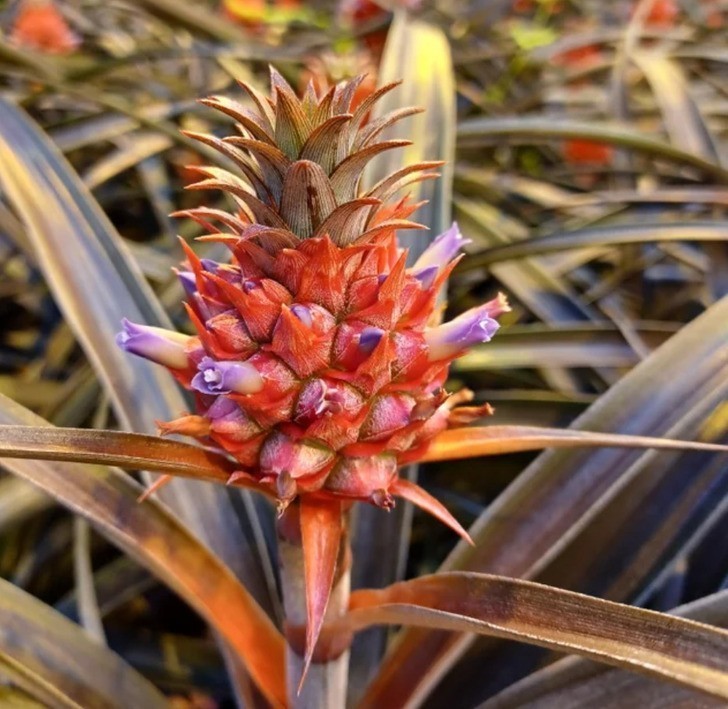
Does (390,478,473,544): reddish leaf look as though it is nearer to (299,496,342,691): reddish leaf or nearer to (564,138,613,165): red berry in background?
(299,496,342,691): reddish leaf

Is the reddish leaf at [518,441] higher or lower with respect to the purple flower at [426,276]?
lower

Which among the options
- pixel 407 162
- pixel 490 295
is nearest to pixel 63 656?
→ pixel 407 162

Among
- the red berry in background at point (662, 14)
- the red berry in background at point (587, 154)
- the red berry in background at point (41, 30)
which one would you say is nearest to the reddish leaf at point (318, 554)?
the red berry in background at point (587, 154)

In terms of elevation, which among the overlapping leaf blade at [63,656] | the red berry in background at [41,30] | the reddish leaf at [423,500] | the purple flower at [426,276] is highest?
the red berry in background at [41,30]

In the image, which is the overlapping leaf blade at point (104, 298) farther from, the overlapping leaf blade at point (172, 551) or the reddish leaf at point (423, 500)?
the reddish leaf at point (423, 500)

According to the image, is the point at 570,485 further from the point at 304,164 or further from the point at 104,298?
the point at 104,298

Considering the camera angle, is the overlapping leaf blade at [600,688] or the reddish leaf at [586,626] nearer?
the reddish leaf at [586,626]
